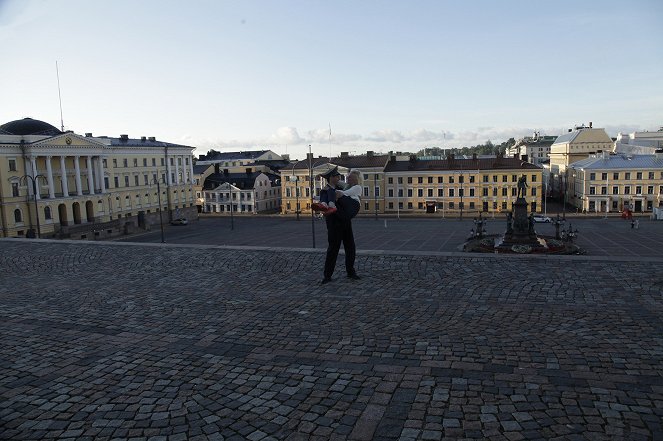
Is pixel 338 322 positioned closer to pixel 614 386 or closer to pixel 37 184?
pixel 614 386

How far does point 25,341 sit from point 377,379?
17.6ft

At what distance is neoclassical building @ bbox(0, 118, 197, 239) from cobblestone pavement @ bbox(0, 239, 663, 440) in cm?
4184

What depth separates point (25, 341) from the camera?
7.44m

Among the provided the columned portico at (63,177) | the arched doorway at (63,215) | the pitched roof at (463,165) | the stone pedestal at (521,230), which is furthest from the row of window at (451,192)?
the arched doorway at (63,215)

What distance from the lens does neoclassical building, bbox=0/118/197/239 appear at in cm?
5322

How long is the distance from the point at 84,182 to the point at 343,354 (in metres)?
64.1

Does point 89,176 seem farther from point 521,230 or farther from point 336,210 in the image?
point 336,210

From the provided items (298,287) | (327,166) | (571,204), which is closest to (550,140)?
(571,204)

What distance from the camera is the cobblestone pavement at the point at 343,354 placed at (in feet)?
15.8

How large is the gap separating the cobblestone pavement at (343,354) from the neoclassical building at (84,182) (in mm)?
41835

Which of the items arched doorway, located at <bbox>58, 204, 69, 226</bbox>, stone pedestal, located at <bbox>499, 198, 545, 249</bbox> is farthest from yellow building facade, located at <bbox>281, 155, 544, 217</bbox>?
stone pedestal, located at <bbox>499, 198, 545, 249</bbox>

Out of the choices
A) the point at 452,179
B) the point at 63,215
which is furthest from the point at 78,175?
the point at 452,179

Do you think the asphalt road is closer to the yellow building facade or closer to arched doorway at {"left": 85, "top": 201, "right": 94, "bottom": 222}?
arched doorway at {"left": 85, "top": 201, "right": 94, "bottom": 222}

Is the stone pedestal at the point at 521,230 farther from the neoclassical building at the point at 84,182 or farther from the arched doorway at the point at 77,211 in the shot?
the arched doorway at the point at 77,211
